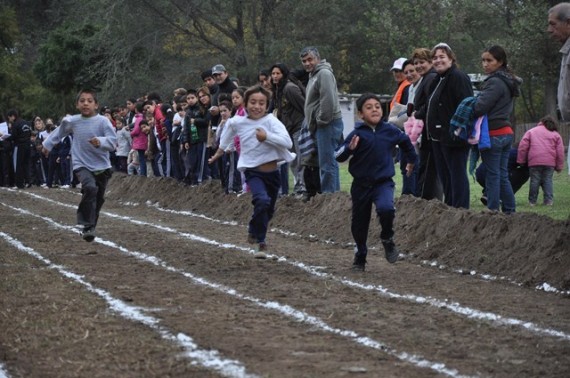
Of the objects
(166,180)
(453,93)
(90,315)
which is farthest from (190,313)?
(166,180)

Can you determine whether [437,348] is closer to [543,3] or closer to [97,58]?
[543,3]

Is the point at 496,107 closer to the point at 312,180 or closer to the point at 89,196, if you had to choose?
the point at 312,180

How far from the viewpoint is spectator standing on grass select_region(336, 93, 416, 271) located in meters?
11.9

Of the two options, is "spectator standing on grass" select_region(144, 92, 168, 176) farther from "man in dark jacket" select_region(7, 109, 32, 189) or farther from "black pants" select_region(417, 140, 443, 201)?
"black pants" select_region(417, 140, 443, 201)

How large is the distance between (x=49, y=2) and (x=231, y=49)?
26998 mm

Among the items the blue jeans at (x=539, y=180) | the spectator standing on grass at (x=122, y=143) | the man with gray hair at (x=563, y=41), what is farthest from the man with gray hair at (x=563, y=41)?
the spectator standing on grass at (x=122, y=143)

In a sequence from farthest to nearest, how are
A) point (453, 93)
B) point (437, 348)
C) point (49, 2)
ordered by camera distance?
point (49, 2), point (453, 93), point (437, 348)

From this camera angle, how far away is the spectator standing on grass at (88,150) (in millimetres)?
15180

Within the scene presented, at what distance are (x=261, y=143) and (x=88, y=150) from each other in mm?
3014

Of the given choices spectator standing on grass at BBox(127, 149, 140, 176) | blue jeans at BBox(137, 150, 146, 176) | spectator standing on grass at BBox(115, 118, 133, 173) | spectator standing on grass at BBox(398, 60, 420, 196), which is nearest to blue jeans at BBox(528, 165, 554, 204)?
spectator standing on grass at BBox(398, 60, 420, 196)

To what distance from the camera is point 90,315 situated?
894 centimetres

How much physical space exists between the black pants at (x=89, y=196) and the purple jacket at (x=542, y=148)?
8.15 metres

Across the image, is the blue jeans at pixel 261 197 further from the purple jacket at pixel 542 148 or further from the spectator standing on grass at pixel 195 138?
the spectator standing on grass at pixel 195 138

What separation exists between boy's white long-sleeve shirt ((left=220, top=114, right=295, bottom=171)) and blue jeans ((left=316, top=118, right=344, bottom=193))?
3.91 m
